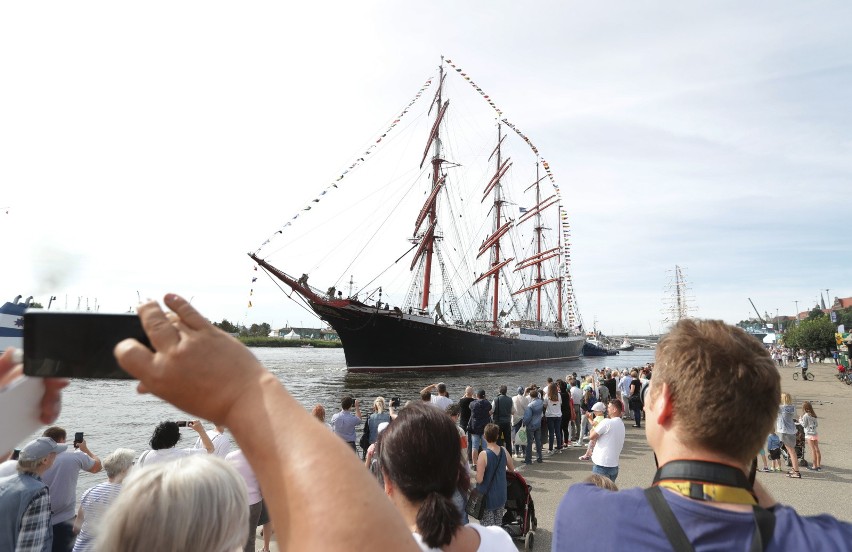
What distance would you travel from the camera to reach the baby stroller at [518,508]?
239 inches

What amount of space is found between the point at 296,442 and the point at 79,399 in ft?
98.1

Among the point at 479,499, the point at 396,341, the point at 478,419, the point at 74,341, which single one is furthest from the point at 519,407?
the point at 396,341

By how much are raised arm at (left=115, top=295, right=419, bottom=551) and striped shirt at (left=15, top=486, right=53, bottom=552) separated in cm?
379

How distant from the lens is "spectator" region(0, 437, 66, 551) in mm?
3555

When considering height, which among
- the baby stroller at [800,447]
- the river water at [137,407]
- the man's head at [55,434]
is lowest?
the river water at [137,407]

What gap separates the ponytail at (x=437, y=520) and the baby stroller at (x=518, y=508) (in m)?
4.31

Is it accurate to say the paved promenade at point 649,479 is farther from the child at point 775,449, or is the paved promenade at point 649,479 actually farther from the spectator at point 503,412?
the spectator at point 503,412

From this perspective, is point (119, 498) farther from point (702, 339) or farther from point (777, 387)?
point (777, 387)

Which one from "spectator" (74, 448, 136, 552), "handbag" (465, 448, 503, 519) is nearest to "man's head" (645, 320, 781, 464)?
"spectator" (74, 448, 136, 552)

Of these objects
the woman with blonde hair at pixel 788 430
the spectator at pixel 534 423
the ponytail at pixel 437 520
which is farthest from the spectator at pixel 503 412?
the ponytail at pixel 437 520

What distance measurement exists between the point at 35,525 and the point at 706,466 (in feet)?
14.4

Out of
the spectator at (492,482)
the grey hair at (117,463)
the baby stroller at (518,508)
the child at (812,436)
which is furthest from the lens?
the child at (812,436)

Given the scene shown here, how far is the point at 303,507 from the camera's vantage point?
0.79 meters

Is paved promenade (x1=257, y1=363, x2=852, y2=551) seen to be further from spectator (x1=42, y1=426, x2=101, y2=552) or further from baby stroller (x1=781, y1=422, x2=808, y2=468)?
spectator (x1=42, y1=426, x2=101, y2=552)
